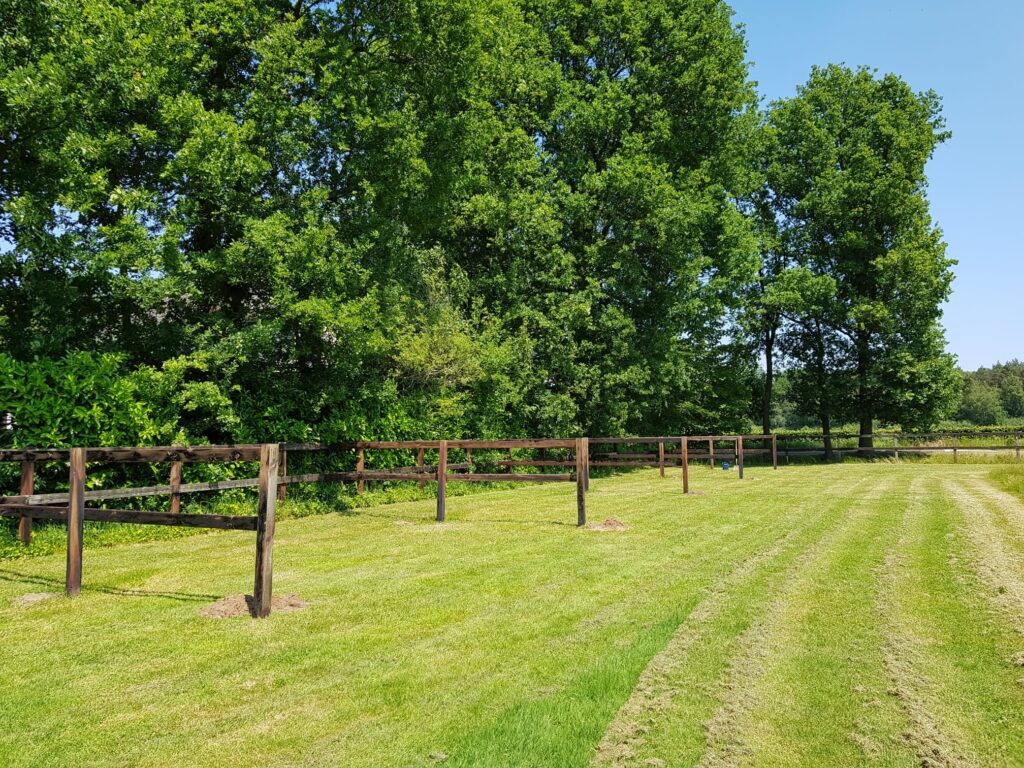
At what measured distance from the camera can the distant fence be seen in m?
34.0

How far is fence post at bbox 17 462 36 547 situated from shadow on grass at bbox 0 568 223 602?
3.84 ft

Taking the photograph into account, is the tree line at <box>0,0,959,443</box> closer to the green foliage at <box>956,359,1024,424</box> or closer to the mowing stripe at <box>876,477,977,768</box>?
the mowing stripe at <box>876,477,977,768</box>

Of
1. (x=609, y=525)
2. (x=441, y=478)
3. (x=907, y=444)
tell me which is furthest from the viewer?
(x=907, y=444)

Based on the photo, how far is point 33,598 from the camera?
20.7 feet

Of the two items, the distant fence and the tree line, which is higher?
the tree line

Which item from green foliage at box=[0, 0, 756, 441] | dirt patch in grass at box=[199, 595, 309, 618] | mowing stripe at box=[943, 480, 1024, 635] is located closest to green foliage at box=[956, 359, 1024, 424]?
green foliage at box=[0, 0, 756, 441]

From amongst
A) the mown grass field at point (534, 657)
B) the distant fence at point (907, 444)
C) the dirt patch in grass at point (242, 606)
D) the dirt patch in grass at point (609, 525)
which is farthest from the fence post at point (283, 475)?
the distant fence at point (907, 444)

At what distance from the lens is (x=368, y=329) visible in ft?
46.5

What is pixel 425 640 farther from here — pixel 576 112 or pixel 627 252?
pixel 576 112

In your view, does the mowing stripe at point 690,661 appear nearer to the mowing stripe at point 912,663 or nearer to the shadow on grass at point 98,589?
the mowing stripe at point 912,663

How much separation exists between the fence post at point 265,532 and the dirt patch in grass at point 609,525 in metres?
5.86

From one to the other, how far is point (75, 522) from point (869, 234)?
38.9 m

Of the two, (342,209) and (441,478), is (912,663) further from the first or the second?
(342,209)

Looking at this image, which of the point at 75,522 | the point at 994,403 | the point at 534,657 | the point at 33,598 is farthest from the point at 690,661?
the point at 994,403
